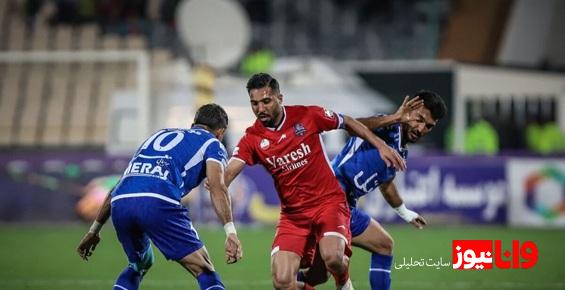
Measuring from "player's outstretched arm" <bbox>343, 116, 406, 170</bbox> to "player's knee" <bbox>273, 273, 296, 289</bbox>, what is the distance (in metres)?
1.19

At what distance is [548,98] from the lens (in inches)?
1061

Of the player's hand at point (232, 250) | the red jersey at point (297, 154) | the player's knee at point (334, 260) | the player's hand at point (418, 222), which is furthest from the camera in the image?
the player's hand at point (418, 222)

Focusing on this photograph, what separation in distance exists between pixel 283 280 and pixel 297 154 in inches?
41.5

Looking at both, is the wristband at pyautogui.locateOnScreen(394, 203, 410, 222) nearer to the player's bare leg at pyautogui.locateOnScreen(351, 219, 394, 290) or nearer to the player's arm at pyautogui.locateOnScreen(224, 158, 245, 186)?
→ the player's bare leg at pyautogui.locateOnScreen(351, 219, 394, 290)

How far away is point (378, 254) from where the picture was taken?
8844 mm

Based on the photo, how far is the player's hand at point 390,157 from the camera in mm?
7965

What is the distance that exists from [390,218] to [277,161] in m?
11.7

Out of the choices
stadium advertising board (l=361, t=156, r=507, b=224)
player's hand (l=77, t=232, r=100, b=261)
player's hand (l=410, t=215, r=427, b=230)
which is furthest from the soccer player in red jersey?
stadium advertising board (l=361, t=156, r=507, b=224)

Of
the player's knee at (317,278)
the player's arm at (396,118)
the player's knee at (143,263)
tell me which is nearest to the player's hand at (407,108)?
the player's arm at (396,118)

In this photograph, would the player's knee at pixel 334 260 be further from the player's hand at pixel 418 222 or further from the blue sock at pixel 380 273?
the player's hand at pixel 418 222

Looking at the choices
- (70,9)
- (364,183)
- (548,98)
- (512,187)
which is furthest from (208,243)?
(548,98)

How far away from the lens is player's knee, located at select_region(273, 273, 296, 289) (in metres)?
7.78

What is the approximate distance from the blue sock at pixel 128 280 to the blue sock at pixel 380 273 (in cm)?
214

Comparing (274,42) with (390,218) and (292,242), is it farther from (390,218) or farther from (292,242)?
(292,242)
